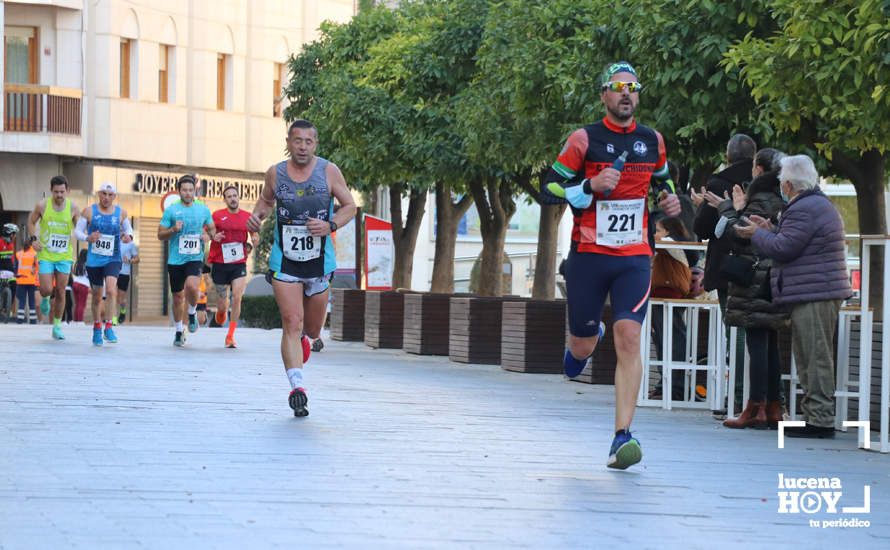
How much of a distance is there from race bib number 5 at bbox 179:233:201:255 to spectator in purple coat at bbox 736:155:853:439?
10958 millimetres

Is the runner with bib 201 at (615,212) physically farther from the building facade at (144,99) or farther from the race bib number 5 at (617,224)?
the building facade at (144,99)

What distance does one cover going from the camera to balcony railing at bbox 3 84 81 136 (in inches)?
1892

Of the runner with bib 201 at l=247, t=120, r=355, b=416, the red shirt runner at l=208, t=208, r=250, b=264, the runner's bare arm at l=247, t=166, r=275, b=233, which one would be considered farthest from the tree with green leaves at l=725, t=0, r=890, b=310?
the red shirt runner at l=208, t=208, r=250, b=264

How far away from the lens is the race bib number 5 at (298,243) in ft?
40.7

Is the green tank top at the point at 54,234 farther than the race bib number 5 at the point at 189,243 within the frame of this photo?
Yes

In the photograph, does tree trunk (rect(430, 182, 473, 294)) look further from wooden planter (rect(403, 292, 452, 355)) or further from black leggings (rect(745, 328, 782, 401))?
black leggings (rect(745, 328, 782, 401))

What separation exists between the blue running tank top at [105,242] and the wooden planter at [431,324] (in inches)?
183

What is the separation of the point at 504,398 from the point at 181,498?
7.72 meters

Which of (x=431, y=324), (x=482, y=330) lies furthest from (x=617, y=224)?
(x=431, y=324)

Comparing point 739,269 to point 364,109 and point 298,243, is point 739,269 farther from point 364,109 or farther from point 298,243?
point 364,109

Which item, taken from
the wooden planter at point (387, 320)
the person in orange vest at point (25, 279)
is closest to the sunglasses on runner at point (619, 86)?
the wooden planter at point (387, 320)

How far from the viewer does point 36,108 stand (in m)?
48.3

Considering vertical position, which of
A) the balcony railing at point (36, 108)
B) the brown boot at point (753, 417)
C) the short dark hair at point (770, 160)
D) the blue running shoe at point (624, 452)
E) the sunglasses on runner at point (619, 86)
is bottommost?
the brown boot at point (753, 417)

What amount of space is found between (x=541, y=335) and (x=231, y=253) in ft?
14.6
